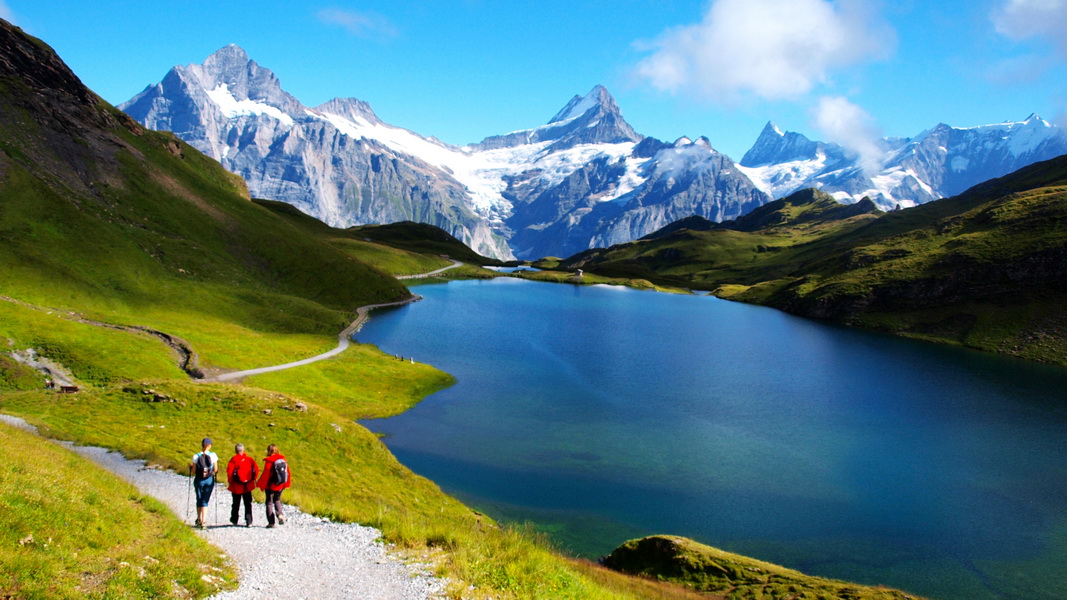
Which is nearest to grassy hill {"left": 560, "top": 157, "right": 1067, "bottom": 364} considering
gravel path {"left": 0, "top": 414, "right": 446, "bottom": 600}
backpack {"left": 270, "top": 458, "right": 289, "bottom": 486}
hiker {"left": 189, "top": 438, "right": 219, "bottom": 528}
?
gravel path {"left": 0, "top": 414, "right": 446, "bottom": 600}

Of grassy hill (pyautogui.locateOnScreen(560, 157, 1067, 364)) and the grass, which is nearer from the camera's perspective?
the grass

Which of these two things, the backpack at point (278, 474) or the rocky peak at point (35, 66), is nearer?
the backpack at point (278, 474)

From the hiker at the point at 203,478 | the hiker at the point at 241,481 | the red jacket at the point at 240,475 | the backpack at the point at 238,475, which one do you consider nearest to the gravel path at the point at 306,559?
the hiker at the point at 241,481

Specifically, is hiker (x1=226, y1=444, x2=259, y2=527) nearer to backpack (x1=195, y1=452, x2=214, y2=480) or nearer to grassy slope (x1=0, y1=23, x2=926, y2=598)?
backpack (x1=195, y1=452, x2=214, y2=480)

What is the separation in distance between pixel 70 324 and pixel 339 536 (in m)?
59.2

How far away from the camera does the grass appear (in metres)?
13.1

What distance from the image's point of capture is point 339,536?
22.0m

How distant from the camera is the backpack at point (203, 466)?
71.1ft

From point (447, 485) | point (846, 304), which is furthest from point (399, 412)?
point (846, 304)

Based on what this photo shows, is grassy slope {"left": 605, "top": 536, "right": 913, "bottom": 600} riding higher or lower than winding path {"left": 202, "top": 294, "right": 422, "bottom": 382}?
lower

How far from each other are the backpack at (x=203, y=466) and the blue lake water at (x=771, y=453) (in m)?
25.2

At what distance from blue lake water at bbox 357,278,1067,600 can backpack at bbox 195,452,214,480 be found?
82.6ft

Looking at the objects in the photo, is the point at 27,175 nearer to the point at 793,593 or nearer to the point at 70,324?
the point at 70,324

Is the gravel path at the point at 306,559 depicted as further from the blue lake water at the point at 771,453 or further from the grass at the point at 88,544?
the blue lake water at the point at 771,453
